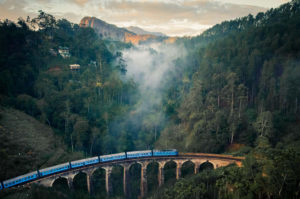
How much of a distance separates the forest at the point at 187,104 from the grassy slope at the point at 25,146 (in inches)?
21.1

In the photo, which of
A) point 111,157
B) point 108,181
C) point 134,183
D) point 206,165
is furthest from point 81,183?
point 206,165

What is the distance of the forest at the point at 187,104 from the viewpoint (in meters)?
29.3

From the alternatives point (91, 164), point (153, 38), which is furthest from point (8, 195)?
point (153, 38)

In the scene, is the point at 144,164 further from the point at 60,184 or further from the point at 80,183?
the point at 60,184

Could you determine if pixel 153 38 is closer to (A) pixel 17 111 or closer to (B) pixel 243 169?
(A) pixel 17 111

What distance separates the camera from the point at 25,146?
138ft

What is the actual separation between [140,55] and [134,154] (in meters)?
67.1

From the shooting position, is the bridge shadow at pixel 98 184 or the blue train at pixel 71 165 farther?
the bridge shadow at pixel 98 184

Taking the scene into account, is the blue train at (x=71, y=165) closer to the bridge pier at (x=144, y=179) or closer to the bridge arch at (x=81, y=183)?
the bridge pier at (x=144, y=179)

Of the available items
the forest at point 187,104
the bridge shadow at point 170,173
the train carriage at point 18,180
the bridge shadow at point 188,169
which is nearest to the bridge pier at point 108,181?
the forest at point 187,104

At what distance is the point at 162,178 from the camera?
41.2 metres

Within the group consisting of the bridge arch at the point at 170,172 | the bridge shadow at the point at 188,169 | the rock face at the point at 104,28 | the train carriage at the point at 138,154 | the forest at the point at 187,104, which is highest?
the rock face at the point at 104,28

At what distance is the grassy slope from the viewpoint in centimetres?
3734

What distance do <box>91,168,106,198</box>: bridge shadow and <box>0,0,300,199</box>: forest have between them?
882 millimetres
